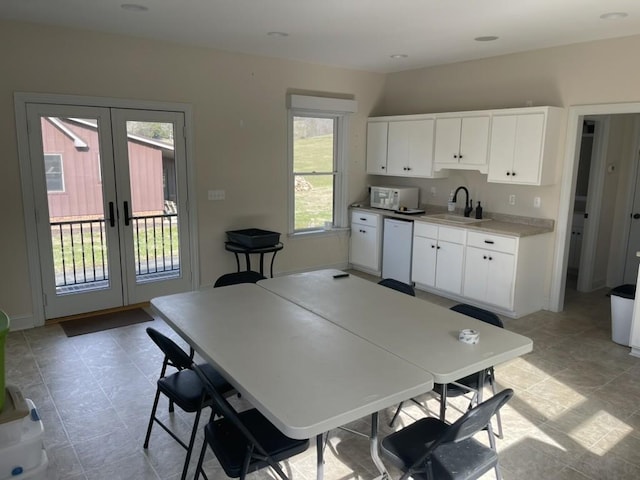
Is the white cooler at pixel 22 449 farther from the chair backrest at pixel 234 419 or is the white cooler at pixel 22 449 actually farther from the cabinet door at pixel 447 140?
the cabinet door at pixel 447 140

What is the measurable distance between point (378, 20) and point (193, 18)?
152cm

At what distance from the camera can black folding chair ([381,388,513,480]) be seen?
185 centimetres

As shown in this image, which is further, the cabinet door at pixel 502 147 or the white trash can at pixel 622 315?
the cabinet door at pixel 502 147

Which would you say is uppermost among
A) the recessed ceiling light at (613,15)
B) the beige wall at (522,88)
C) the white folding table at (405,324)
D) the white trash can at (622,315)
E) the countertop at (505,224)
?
the recessed ceiling light at (613,15)

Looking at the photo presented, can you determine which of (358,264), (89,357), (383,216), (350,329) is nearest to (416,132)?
(383,216)

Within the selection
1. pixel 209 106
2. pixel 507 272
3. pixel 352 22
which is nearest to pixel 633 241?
pixel 507 272

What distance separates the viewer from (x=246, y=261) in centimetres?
560

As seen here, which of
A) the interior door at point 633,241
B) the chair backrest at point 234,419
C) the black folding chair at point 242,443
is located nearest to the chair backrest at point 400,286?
the black folding chair at point 242,443

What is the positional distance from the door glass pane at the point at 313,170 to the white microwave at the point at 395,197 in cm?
65

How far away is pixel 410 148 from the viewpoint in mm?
5980

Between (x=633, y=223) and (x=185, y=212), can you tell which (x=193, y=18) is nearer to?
(x=185, y=212)

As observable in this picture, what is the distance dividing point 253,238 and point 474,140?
2.64m

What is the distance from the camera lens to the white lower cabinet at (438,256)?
525cm

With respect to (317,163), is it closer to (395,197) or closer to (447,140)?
(395,197)
